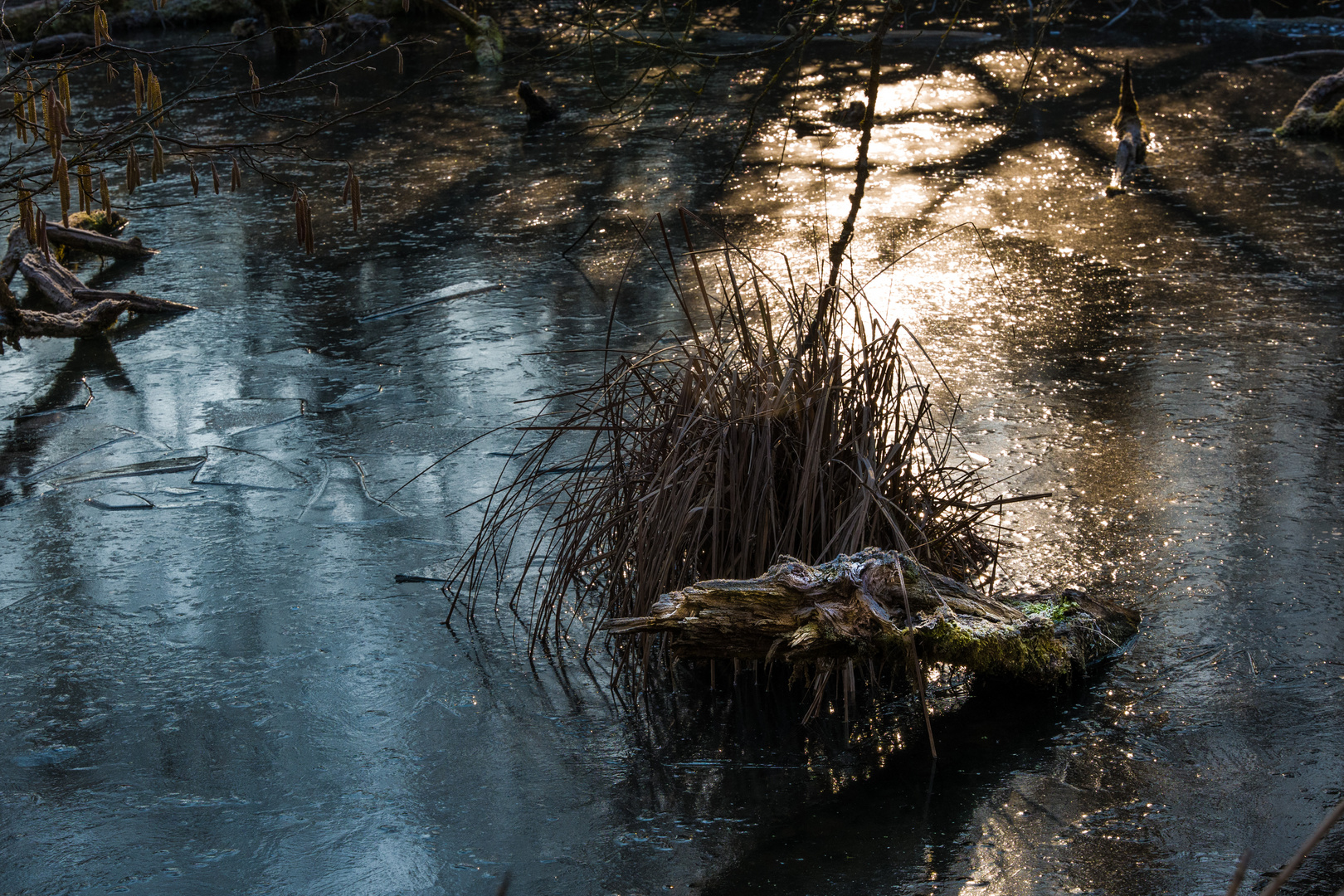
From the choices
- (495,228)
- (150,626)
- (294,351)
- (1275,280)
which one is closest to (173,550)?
(150,626)

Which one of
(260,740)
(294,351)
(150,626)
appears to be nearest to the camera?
(260,740)

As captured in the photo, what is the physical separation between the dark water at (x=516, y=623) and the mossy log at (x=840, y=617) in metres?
0.33

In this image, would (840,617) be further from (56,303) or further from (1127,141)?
(1127,141)

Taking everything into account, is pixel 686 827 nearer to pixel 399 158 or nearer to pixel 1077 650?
pixel 1077 650

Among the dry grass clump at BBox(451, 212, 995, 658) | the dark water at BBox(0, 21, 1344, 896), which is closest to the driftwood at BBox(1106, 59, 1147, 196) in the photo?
the dark water at BBox(0, 21, 1344, 896)

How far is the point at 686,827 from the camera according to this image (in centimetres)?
329

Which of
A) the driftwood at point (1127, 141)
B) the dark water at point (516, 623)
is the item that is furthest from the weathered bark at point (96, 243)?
the driftwood at point (1127, 141)

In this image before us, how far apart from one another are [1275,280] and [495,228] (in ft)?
19.0

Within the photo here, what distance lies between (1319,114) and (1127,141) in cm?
224

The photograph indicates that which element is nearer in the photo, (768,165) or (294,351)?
(294,351)

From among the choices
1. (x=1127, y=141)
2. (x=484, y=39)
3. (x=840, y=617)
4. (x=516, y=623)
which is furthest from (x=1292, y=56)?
(x=840, y=617)

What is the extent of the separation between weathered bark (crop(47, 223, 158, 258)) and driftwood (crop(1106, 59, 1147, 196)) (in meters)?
7.88

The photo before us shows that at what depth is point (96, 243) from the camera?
9023 millimetres

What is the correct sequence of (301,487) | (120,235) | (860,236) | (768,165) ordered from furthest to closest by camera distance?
(768,165) → (120,235) → (860,236) → (301,487)
